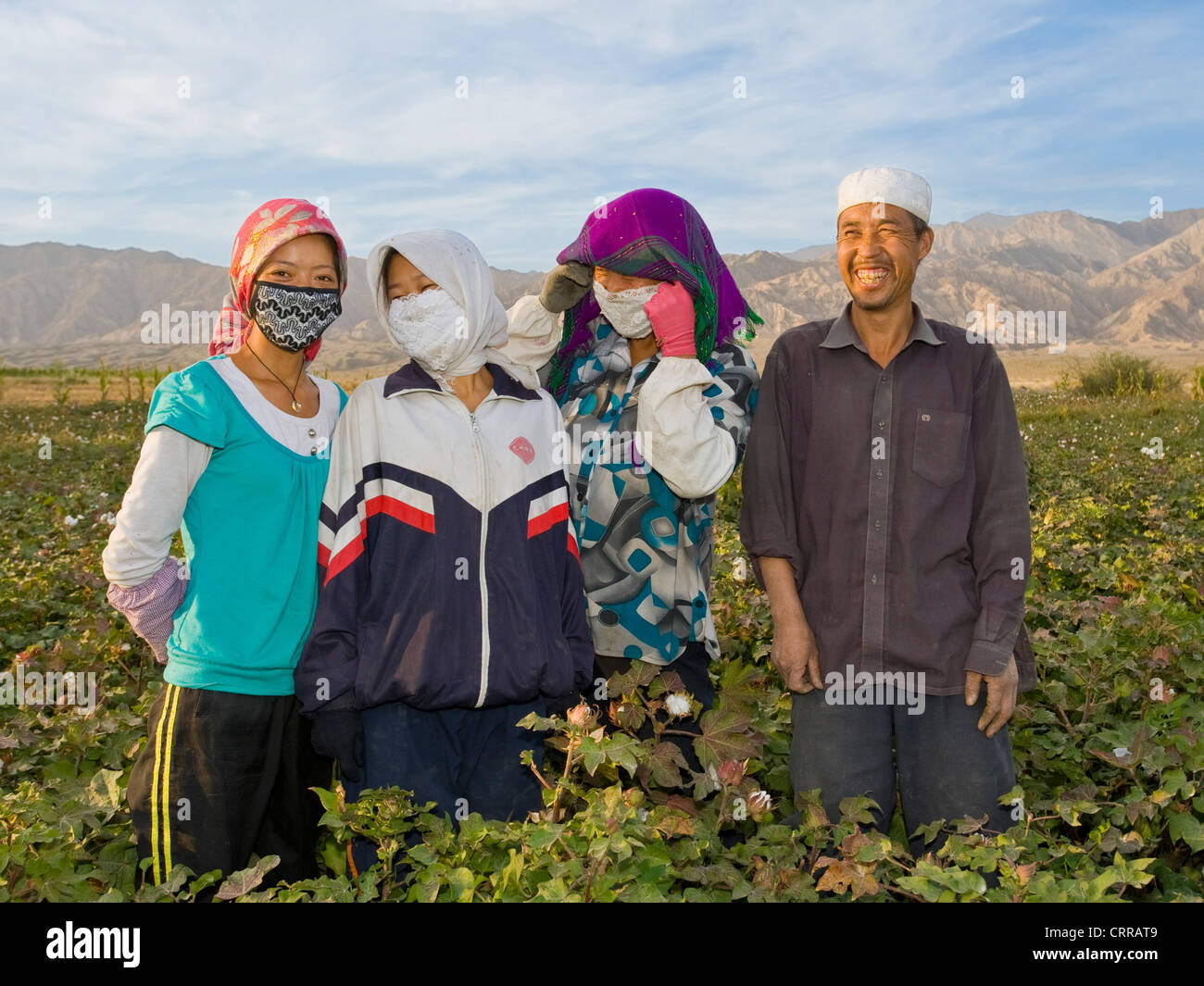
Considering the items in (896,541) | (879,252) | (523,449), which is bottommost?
(896,541)

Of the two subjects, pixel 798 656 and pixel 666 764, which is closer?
pixel 666 764

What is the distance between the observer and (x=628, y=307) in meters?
2.82

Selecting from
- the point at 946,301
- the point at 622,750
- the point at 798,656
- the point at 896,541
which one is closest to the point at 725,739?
the point at 622,750

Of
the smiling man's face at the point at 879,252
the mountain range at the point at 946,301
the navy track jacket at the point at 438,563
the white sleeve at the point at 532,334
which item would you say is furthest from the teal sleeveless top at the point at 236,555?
the mountain range at the point at 946,301

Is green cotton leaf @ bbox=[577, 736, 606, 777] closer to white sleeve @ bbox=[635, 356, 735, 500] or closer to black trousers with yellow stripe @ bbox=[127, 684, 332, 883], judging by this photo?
white sleeve @ bbox=[635, 356, 735, 500]

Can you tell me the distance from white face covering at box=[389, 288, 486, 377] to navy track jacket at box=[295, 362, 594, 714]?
7cm

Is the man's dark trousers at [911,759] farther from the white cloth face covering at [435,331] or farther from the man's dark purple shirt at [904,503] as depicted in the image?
the white cloth face covering at [435,331]

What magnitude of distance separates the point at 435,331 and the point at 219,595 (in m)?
0.87

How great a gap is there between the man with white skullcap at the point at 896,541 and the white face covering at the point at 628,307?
0.43 meters

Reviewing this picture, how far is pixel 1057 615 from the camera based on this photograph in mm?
4637

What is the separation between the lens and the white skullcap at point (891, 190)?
2758 mm

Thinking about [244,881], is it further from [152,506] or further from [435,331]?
[435,331]

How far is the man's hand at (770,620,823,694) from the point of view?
2.84 metres
